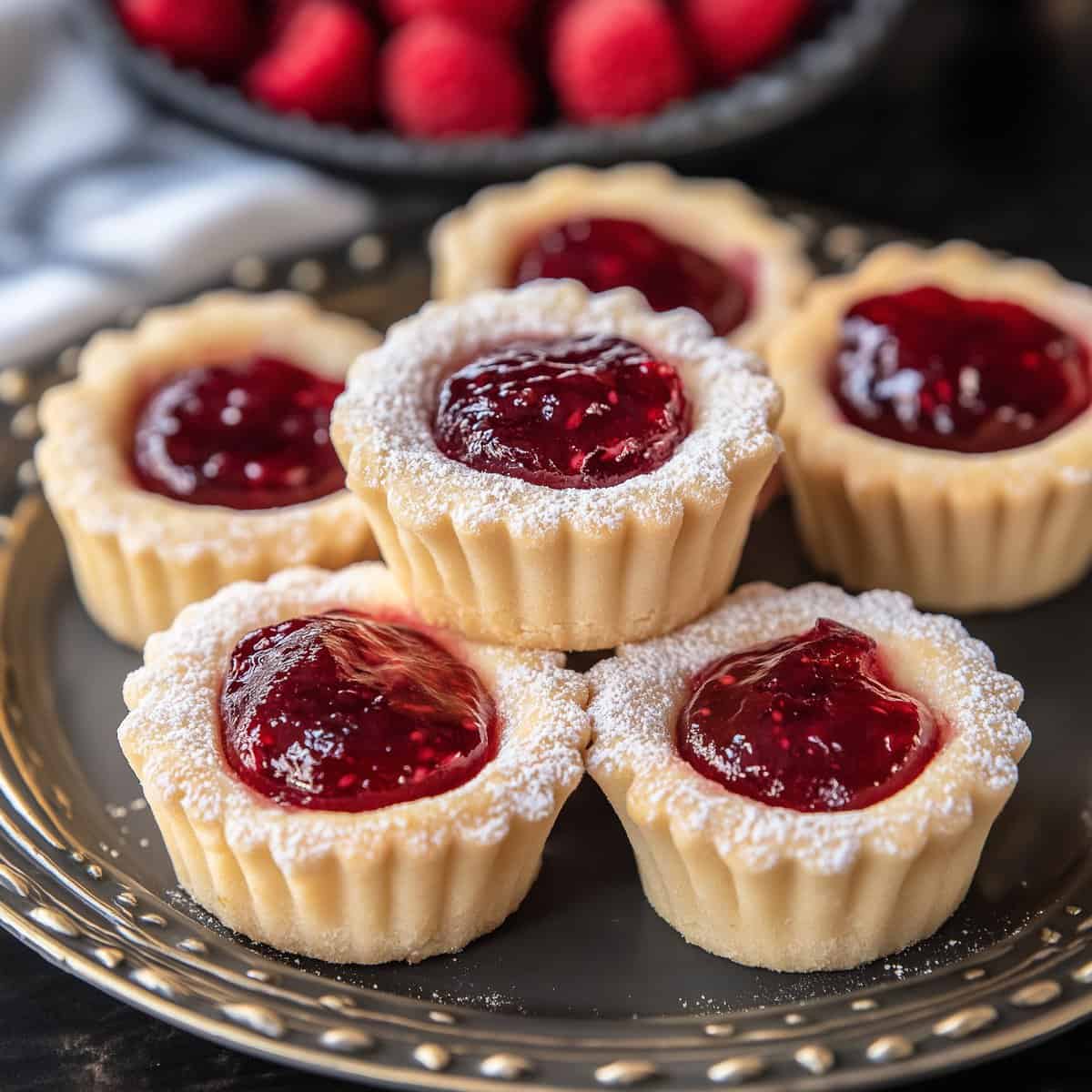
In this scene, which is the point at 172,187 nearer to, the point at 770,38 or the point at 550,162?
the point at 550,162

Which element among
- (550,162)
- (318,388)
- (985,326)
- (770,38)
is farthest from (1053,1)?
(318,388)

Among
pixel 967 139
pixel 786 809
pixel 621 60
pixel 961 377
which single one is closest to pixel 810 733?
pixel 786 809

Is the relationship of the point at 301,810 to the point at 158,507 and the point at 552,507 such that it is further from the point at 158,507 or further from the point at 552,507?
the point at 158,507

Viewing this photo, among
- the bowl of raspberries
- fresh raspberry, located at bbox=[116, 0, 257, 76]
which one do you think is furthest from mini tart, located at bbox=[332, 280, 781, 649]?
fresh raspberry, located at bbox=[116, 0, 257, 76]

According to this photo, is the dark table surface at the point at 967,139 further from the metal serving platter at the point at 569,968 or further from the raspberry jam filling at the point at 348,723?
the raspberry jam filling at the point at 348,723

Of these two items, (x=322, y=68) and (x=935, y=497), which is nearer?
(x=935, y=497)
